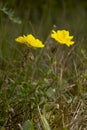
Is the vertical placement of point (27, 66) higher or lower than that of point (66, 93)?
higher

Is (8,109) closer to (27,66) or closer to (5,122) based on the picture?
(5,122)

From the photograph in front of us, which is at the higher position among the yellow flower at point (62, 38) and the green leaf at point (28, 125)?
the yellow flower at point (62, 38)

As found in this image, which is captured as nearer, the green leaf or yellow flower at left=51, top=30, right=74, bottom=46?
the green leaf

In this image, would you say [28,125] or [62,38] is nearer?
[28,125]

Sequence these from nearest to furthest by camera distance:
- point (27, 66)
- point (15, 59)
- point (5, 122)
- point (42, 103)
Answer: point (5, 122) < point (42, 103) < point (27, 66) < point (15, 59)

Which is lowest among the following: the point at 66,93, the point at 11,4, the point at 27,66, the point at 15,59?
the point at 66,93

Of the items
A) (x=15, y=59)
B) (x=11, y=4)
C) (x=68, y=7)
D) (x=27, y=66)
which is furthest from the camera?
(x=68, y=7)

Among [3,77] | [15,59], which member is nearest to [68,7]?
[15,59]

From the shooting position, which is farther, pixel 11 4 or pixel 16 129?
pixel 11 4

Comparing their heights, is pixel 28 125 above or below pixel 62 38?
below

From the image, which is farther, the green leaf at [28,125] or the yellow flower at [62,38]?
the yellow flower at [62,38]

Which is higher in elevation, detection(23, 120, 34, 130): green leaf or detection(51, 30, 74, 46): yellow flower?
detection(51, 30, 74, 46): yellow flower
